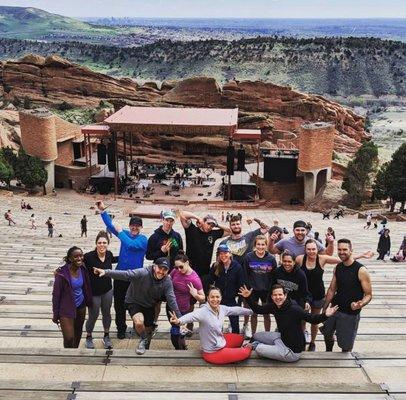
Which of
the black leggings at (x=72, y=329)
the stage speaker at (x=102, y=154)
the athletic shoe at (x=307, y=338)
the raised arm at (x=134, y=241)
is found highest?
the raised arm at (x=134, y=241)

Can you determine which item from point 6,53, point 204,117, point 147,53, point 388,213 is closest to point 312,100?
point 204,117

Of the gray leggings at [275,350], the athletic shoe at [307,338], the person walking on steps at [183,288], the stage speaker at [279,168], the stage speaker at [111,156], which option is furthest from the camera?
the stage speaker at [111,156]

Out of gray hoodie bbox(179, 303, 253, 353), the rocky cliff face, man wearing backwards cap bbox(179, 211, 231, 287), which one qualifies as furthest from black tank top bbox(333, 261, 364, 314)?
the rocky cliff face

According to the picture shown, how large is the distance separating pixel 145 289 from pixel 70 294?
2.78 ft

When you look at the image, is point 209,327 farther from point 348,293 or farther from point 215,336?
point 348,293

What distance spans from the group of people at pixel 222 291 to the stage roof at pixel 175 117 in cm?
3013

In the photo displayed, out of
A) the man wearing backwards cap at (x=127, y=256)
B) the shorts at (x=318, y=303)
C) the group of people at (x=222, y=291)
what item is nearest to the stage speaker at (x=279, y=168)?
the group of people at (x=222, y=291)

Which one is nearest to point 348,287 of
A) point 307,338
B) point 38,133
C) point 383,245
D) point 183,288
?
point 307,338

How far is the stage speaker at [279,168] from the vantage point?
38.6 metres

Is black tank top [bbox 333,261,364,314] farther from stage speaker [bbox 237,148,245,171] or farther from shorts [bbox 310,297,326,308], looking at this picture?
stage speaker [bbox 237,148,245,171]

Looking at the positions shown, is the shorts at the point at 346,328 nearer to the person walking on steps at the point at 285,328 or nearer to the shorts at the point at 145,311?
the person walking on steps at the point at 285,328

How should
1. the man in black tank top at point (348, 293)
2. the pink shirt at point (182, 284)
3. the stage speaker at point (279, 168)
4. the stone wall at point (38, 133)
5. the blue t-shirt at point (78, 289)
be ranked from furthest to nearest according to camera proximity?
1. the stone wall at point (38, 133)
2. the stage speaker at point (279, 168)
3. the pink shirt at point (182, 284)
4. the blue t-shirt at point (78, 289)
5. the man in black tank top at point (348, 293)

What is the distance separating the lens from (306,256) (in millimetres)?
6582

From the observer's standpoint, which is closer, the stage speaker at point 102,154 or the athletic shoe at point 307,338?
the athletic shoe at point 307,338
